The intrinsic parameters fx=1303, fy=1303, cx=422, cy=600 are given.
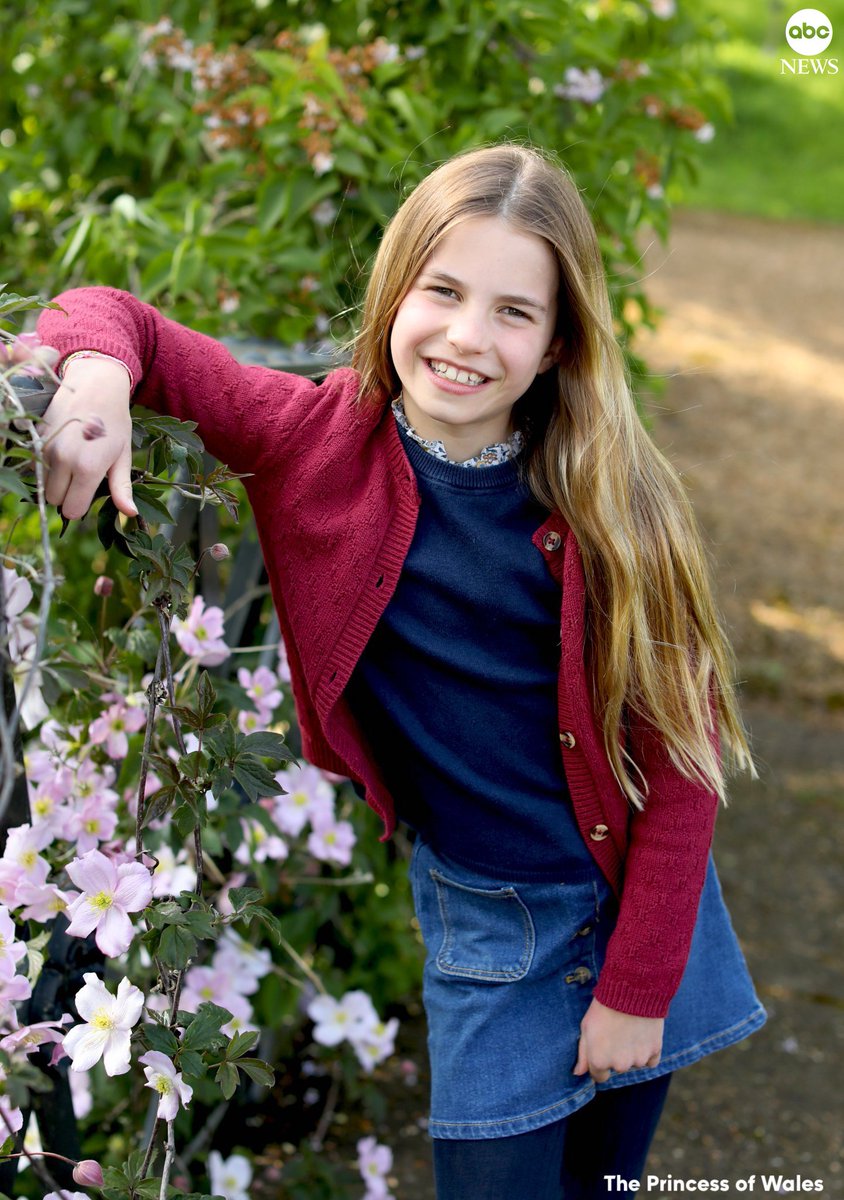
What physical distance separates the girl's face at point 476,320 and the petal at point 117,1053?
2.29ft

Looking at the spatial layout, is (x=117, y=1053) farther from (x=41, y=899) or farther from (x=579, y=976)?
(x=579, y=976)

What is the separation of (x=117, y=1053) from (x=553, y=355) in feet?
2.88

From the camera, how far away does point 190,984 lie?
1.75 meters

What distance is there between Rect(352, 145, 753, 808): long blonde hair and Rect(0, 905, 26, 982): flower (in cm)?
67

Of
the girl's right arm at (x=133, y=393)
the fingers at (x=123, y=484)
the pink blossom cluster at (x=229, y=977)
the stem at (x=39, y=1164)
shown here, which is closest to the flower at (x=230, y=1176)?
the pink blossom cluster at (x=229, y=977)

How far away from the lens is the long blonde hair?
4.66 ft

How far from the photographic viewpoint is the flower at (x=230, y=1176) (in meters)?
1.77

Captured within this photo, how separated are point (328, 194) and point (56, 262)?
0.56m

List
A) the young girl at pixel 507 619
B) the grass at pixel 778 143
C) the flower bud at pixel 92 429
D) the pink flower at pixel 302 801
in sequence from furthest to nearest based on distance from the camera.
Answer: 1. the grass at pixel 778 143
2. the pink flower at pixel 302 801
3. the young girl at pixel 507 619
4. the flower bud at pixel 92 429

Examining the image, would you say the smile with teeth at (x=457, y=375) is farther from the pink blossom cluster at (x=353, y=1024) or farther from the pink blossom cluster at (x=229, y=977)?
the pink blossom cluster at (x=353, y=1024)

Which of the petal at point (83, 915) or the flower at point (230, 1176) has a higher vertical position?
the petal at point (83, 915)

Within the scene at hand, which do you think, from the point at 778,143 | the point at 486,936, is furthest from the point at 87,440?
the point at 778,143

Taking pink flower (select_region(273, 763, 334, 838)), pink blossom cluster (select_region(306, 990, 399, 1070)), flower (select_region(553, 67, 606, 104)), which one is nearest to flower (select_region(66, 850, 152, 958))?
pink flower (select_region(273, 763, 334, 838))

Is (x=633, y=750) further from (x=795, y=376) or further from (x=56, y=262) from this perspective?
(x=795, y=376)
